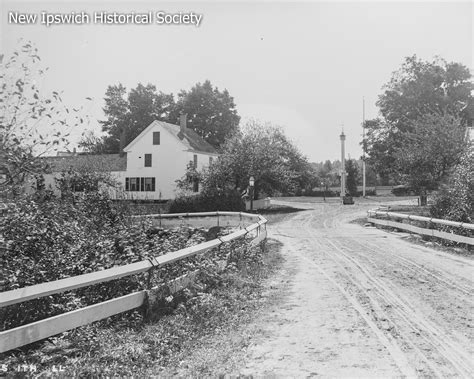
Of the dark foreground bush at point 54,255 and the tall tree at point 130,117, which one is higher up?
the tall tree at point 130,117

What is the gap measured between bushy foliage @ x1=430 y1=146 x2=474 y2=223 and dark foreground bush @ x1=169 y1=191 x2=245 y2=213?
17.2 meters

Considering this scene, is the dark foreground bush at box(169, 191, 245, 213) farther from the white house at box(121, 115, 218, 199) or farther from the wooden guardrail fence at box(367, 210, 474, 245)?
the wooden guardrail fence at box(367, 210, 474, 245)

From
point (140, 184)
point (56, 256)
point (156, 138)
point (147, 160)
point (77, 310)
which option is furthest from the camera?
point (140, 184)

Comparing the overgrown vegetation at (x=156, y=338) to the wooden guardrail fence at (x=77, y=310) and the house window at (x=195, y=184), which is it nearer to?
the wooden guardrail fence at (x=77, y=310)

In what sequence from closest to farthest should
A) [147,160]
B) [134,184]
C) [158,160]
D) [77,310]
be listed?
[77,310] → [158,160] → [147,160] → [134,184]

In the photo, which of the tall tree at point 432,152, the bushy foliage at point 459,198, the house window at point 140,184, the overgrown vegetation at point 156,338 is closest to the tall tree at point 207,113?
the house window at point 140,184

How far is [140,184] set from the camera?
4756 centimetres

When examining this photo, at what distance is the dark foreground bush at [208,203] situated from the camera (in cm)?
3331

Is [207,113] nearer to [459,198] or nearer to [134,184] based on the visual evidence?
[134,184]

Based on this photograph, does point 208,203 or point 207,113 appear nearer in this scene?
point 208,203

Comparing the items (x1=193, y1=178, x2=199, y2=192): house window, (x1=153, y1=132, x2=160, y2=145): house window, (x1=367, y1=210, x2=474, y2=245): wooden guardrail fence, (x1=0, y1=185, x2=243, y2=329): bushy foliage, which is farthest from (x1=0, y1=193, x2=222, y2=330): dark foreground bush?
(x1=153, y1=132, x2=160, y2=145): house window

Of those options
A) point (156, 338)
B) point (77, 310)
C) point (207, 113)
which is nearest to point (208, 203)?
point (156, 338)

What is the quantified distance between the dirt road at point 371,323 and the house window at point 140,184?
37376 mm

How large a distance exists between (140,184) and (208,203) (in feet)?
52.8
